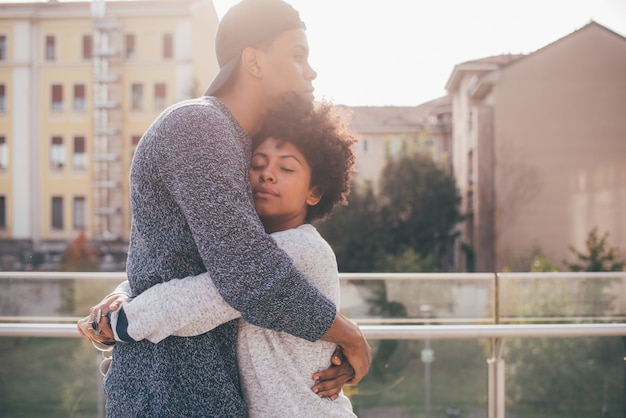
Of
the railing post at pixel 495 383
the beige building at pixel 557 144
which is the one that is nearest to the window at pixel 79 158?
the beige building at pixel 557 144

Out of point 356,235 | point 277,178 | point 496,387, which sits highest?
point 277,178

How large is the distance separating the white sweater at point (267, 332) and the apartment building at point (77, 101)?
87.5ft

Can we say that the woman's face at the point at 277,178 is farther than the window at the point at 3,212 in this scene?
No

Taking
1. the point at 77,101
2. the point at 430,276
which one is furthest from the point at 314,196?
the point at 77,101

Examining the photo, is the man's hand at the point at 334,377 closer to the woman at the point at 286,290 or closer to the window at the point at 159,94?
the woman at the point at 286,290

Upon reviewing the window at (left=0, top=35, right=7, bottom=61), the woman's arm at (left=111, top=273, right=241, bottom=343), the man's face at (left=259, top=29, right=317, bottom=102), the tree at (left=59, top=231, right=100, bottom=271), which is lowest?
the tree at (left=59, top=231, right=100, bottom=271)

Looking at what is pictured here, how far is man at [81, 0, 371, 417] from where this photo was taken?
44.7 inches

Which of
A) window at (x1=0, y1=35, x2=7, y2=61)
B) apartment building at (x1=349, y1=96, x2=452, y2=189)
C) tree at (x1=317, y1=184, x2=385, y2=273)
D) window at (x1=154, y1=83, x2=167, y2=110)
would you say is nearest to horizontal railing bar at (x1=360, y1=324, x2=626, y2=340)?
tree at (x1=317, y1=184, x2=385, y2=273)

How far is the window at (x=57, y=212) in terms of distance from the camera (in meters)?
27.7

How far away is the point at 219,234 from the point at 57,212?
2877 cm

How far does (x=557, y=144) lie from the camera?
831 inches

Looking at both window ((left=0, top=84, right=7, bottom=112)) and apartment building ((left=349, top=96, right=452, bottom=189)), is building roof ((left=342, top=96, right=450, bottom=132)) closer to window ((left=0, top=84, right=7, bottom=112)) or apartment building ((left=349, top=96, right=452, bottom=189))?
apartment building ((left=349, top=96, right=452, bottom=189))

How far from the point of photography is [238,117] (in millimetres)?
1347

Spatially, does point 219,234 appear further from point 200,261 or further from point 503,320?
point 503,320
